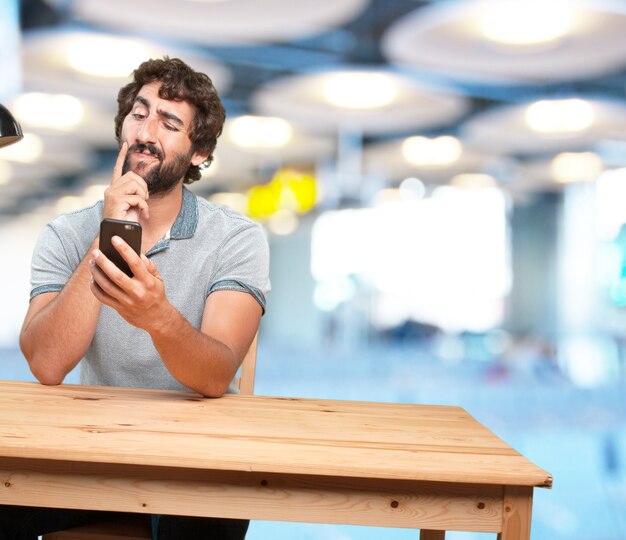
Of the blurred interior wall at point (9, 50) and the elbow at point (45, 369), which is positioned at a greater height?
the blurred interior wall at point (9, 50)

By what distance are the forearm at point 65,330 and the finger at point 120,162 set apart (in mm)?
197

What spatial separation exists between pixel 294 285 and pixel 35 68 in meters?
3.24

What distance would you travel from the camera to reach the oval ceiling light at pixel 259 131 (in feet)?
24.1

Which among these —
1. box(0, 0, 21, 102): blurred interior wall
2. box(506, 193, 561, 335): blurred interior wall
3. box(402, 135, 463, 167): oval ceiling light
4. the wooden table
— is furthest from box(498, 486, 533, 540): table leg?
box(506, 193, 561, 335): blurred interior wall

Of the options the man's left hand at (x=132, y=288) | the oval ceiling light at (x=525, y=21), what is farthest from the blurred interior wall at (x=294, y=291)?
the man's left hand at (x=132, y=288)

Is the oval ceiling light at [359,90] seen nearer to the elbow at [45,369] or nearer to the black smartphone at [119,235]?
the elbow at [45,369]

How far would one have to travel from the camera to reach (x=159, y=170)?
5.29 ft

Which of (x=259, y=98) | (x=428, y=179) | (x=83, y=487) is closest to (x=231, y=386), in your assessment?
(x=83, y=487)

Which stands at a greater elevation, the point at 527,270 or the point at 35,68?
the point at 35,68

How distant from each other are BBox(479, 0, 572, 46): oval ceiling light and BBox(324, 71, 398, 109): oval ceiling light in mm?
1204

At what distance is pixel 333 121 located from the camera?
7.31 metres

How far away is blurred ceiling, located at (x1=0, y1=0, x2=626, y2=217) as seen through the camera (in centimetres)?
468

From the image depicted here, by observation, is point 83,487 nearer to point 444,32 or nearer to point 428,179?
point 444,32

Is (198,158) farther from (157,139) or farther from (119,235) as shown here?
(119,235)
